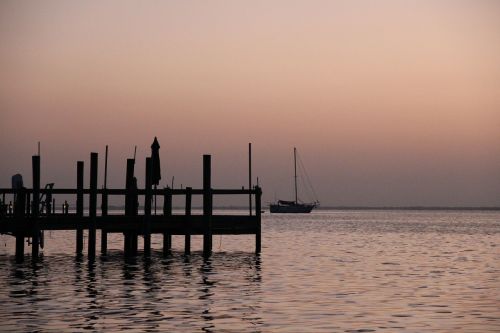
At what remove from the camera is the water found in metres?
21.0

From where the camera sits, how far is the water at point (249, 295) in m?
21.0

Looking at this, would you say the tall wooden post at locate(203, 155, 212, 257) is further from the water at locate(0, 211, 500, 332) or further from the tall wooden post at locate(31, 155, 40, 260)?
the tall wooden post at locate(31, 155, 40, 260)

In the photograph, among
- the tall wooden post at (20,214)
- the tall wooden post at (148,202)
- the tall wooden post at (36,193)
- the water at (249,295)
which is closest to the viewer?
the water at (249,295)

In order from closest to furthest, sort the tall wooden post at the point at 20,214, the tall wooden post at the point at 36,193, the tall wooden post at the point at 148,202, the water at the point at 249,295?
the water at the point at 249,295 < the tall wooden post at the point at 36,193 < the tall wooden post at the point at 20,214 < the tall wooden post at the point at 148,202

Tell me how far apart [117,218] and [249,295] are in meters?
14.5

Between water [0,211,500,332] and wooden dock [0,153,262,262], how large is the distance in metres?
1.06

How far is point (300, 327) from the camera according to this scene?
20.5 metres

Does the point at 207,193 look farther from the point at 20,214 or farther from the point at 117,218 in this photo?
the point at 20,214

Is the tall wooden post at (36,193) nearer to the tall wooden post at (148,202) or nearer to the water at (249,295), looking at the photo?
the water at (249,295)

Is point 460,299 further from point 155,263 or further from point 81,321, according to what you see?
point 155,263

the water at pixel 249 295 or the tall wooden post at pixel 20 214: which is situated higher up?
the tall wooden post at pixel 20 214

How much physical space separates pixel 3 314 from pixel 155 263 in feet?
57.8

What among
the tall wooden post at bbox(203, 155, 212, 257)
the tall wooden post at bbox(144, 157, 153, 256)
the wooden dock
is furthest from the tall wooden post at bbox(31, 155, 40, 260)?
the tall wooden post at bbox(203, 155, 212, 257)

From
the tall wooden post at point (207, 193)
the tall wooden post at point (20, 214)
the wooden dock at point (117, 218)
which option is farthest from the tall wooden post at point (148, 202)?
the tall wooden post at point (20, 214)
